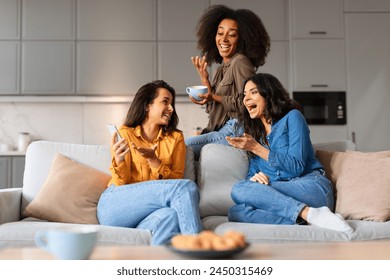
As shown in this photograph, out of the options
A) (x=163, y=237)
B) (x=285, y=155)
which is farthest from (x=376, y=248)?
(x=285, y=155)

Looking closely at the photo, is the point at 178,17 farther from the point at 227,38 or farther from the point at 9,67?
the point at 227,38

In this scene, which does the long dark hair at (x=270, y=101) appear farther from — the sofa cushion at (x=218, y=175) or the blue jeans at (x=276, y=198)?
the blue jeans at (x=276, y=198)

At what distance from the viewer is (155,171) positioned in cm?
215

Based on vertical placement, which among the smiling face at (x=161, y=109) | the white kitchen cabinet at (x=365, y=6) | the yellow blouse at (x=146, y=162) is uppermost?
the white kitchen cabinet at (x=365, y=6)

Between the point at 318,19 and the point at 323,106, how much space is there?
87cm

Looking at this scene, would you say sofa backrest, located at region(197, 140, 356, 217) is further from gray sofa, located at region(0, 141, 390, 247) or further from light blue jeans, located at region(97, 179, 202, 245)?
light blue jeans, located at region(97, 179, 202, 245)

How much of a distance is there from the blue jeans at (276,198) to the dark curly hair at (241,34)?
0.89 meters

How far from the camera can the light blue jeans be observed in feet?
5.95

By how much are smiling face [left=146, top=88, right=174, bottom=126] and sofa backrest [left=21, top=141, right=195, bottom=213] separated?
245mm

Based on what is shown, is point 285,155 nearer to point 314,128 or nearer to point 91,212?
point 91,212

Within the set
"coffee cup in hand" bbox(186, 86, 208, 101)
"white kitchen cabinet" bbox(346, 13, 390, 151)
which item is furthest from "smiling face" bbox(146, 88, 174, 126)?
"white kitchen cabinet" bbox(346, 13, 390, 151)

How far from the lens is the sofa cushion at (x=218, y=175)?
7.58ft

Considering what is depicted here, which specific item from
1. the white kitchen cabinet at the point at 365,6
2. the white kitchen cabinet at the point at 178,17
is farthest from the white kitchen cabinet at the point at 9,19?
the white kitchen cabinet at the point at 365,6

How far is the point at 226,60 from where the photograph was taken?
2.76 metres
